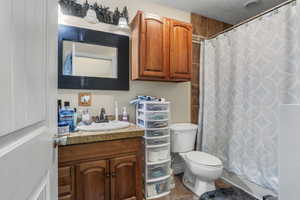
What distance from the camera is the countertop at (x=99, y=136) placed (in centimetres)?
107

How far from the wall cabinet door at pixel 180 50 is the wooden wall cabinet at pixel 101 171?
975mm

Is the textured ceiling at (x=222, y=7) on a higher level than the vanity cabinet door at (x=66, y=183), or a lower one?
higher

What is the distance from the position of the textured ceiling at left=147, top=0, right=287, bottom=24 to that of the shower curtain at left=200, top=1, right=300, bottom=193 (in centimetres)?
44

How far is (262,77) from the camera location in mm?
1522

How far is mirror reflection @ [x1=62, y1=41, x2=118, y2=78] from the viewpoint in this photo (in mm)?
1571

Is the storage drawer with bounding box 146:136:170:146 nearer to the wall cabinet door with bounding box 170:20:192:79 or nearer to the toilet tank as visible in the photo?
the toilet tank

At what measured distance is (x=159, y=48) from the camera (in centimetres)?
170

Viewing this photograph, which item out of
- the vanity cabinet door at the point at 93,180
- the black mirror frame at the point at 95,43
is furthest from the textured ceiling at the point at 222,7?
the vanity cabinet door at the point at 93,180

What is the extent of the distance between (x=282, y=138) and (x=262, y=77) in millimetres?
991

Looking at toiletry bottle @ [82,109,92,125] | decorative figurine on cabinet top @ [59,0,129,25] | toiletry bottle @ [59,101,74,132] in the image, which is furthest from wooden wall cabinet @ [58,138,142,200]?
decorative figurine on cabinet top @ [59,0,129,25]

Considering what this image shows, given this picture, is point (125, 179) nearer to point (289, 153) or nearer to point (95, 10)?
point (289, 153)

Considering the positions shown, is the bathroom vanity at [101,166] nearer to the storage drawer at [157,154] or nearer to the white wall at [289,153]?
the storage drawer at [157,154]

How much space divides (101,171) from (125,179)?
230mm

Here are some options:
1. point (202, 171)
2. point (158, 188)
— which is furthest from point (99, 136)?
point (202, 171)
